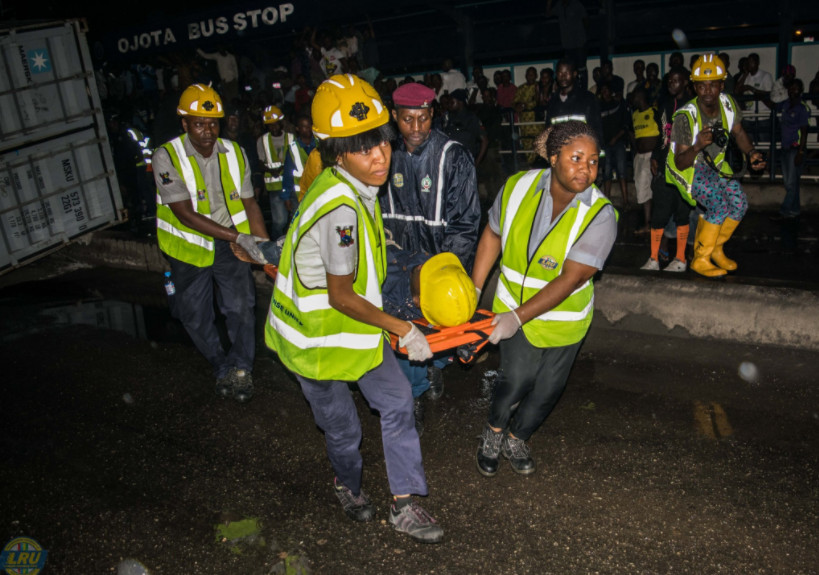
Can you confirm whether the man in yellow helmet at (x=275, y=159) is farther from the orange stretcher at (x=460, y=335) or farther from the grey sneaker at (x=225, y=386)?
the orange stretcher at (x=460, y=335)

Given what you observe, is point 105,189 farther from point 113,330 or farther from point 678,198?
point 678,198

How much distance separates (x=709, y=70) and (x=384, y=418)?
402 cm

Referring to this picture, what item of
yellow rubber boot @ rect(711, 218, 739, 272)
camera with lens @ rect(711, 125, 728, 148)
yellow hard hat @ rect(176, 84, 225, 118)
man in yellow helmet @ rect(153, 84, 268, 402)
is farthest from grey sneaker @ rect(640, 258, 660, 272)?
yellow hard hat @ rect(176, 84, 225, 118)

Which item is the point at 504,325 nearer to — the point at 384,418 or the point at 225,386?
the point at 384,418

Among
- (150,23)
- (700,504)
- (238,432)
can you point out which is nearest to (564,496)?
(700,504)

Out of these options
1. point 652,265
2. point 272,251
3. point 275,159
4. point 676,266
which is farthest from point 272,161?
point 676,266

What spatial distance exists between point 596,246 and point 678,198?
131 inches

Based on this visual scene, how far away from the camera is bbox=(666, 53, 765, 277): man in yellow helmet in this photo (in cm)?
560

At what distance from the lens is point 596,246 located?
3.40m

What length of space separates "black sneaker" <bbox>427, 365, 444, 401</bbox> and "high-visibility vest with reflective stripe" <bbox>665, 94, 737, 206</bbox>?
273 cm

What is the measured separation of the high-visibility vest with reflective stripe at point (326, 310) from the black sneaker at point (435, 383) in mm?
1627

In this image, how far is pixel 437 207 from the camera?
14.6ft

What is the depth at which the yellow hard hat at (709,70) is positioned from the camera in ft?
18.2

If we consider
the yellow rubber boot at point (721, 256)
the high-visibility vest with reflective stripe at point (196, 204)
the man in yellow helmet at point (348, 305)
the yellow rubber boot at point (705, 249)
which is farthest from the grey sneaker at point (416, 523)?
the yellow rubber boot at point (721, 256)
